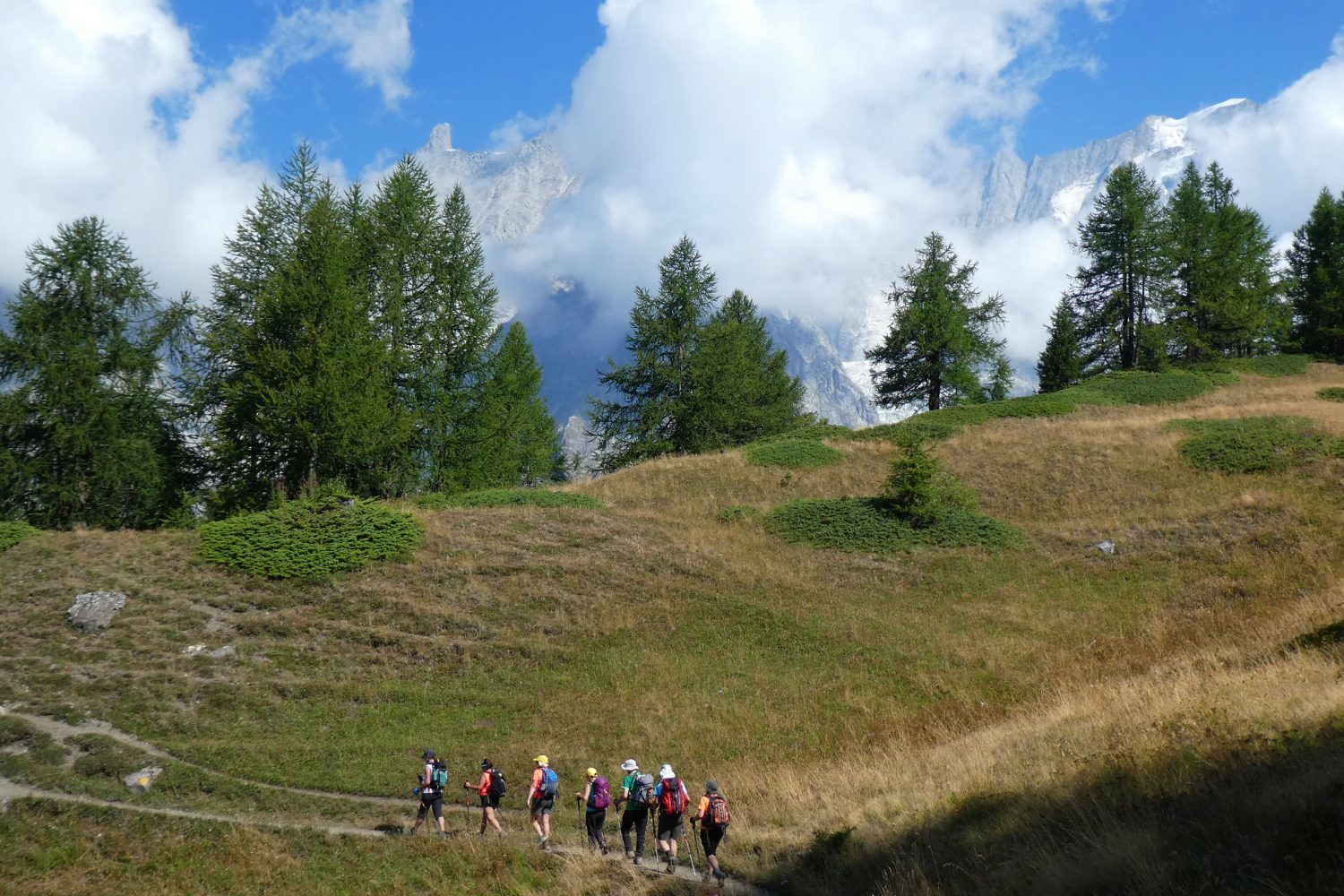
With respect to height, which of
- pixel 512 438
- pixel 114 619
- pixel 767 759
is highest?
pixel 512 438

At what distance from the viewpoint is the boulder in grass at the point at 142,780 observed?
13.8m

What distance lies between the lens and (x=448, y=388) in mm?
34125

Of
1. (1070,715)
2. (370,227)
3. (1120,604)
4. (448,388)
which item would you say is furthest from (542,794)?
(370,227)

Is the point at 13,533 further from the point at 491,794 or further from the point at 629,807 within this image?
the point at 629,807

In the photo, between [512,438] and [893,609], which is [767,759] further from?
[512,438]

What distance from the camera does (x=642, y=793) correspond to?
1144 centimetres

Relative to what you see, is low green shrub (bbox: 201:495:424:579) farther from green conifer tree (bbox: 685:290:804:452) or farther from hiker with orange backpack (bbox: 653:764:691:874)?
green conifer tree (bbox: 685:290:804:452)

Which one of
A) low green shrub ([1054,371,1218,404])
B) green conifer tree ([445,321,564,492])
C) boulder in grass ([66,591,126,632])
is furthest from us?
low green shrub ([1054,371,1218,404])

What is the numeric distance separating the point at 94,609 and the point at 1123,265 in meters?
55.2

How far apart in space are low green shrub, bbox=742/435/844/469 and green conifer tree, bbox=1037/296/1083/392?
27840 mm

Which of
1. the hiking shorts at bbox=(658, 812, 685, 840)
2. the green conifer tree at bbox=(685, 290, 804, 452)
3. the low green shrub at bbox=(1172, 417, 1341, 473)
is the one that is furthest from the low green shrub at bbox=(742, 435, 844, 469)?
the hiking shorts at bbox=(658, 812, 685, 840)

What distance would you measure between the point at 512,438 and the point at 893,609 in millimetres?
21640

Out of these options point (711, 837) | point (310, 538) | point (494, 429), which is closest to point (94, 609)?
point (310, 538)

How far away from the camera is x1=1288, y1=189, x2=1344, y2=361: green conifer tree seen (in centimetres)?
5366
